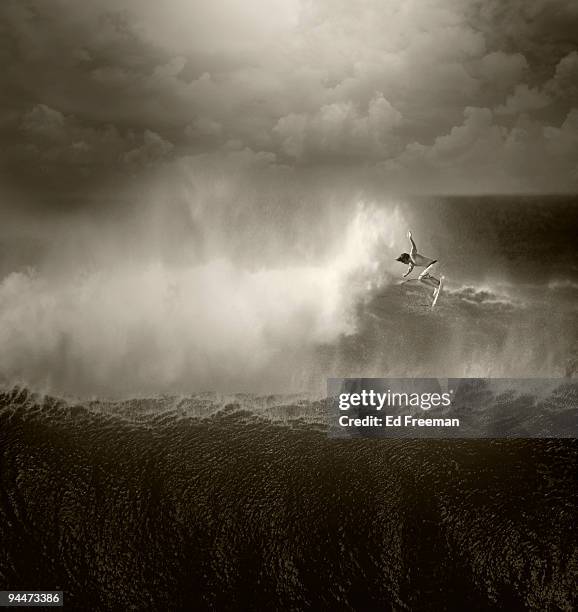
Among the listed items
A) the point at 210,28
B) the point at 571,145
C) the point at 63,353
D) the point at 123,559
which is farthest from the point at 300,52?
the point at 123,559

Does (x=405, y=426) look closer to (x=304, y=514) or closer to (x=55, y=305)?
(x=304, y=514)

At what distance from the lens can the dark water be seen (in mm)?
5309

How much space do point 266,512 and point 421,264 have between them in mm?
3157

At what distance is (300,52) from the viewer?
19.8ft

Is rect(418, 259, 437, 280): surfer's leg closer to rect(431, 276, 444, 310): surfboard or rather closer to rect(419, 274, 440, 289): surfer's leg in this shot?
rect(419, 274, 440, 289): surfer's leg

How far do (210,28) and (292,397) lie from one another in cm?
412

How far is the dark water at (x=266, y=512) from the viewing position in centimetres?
531

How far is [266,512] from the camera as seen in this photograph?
5676 mm

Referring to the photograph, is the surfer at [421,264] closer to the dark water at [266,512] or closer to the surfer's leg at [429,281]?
the surfer's leg at [429,281]

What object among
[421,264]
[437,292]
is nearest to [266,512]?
[437,292]

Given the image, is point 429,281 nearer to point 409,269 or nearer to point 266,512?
point 409,269

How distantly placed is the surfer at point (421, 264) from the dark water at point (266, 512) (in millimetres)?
1766

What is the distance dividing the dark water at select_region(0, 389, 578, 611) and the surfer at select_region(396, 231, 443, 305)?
1766 mm

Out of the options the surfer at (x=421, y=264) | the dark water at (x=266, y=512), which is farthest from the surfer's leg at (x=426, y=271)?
the dark water at (x=266, y=512)
